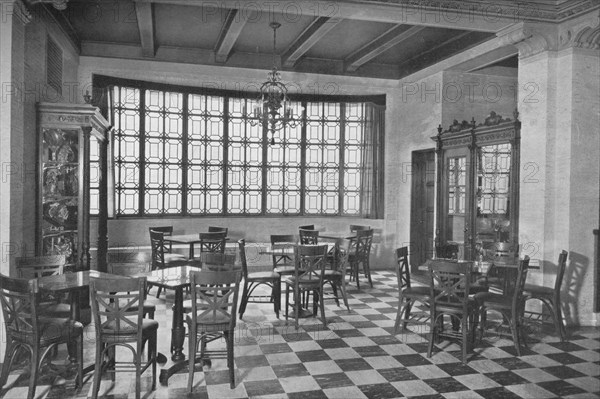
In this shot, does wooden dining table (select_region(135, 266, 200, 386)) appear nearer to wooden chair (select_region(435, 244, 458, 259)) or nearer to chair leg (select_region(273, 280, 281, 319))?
chair leg (select_region(273, 280, 281, 319))

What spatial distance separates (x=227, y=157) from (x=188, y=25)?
297 centimetres

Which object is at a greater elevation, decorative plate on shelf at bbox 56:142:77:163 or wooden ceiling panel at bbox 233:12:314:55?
wooden ceiling panel at bbox 233:12:314:55

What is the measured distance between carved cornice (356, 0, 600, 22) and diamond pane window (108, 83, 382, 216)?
4287mm

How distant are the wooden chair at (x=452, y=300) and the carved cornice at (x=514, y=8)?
3158 mm

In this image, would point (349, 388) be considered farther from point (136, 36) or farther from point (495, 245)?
point (136, 36)

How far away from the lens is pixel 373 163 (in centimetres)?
1104

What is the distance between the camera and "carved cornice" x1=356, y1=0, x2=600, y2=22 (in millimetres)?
6159

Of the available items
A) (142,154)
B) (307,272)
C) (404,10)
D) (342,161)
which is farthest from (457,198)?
(142,154)

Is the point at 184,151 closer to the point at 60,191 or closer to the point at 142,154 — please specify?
the point at 142,154

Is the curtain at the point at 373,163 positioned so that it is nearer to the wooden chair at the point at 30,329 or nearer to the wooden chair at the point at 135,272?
the wooden chair at the point at 135,272

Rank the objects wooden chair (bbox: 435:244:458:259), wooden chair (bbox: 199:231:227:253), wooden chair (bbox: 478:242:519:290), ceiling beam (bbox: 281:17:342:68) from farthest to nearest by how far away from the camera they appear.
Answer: wooden chair (bbox: 199:231:227:253) < ceiling beam (bbox: 281:17:342:68) < wooden chair (bbox: 478:242:519:290) < wooden chair (bbox: 435:244:458:259)

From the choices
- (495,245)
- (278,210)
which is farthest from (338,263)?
(495,245)

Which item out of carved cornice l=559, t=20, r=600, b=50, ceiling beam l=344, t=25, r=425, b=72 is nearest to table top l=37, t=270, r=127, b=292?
ceiling beam l=344, t=25, r=425, b=72

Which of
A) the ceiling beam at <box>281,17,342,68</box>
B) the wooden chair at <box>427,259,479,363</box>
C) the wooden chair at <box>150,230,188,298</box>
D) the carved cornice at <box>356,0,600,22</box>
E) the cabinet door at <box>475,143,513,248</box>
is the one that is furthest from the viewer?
the wooden chair at <box>150,230,188,298</box>
